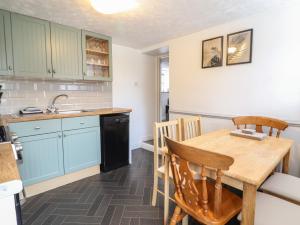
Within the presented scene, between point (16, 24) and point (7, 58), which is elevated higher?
point (16, 24)

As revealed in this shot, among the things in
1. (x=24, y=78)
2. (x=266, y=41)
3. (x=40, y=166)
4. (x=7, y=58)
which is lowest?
(x=40, y=166)

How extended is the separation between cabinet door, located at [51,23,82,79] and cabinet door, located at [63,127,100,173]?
86cm

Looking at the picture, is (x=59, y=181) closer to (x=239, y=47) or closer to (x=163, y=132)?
(x=163, y=132)

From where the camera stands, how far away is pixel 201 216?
1.06m

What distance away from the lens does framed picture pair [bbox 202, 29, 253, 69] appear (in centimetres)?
227

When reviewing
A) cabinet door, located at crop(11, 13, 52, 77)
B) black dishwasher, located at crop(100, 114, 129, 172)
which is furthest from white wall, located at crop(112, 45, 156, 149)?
cabinet door, located at crop(11, 13, 52, 77)

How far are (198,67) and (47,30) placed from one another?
7.34ft

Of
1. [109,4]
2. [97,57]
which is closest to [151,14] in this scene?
[109,4]

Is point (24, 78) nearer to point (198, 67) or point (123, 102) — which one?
point (123, 102)

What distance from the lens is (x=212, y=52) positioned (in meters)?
2.62

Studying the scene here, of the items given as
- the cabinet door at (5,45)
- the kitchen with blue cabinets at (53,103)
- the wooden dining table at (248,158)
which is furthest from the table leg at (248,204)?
the cabinet door at (5,45)

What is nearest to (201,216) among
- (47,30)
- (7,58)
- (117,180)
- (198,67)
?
(117,180)

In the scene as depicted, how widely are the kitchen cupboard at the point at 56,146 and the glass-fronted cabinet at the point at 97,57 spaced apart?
2.62ft

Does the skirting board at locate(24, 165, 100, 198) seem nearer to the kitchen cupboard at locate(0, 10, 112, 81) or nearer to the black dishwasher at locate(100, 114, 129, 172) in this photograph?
the black dishwasher at locate(100, 114, 129, 172)
